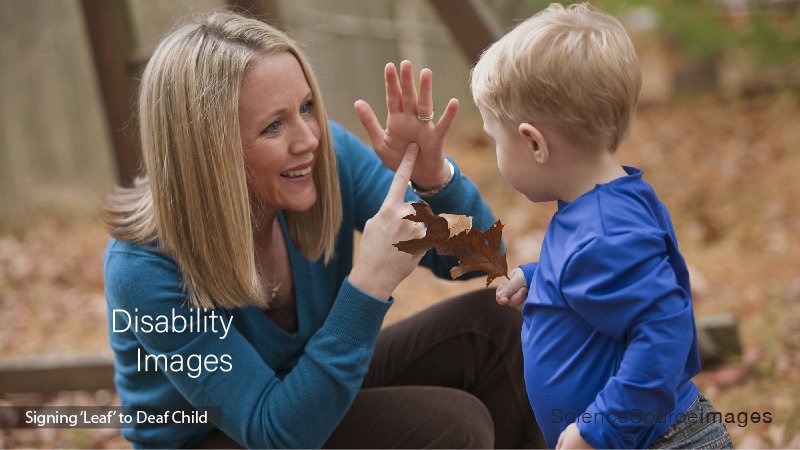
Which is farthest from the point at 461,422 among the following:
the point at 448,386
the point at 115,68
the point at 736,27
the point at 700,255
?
the point at 736,27

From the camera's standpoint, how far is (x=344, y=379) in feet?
6.43

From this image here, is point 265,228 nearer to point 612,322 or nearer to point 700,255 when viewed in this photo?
point 612,322

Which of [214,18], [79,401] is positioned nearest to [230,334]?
[214,18]

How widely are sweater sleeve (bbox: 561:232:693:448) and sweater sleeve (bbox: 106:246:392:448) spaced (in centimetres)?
64

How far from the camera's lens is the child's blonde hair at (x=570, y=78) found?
148 cm

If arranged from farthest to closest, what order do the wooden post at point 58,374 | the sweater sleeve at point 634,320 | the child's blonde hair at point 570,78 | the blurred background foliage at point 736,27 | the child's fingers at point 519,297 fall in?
the blurred background foliage at point 736,27 < the wooden post at point 58,374 < the child's fingers at point 519,297 < the child's blonde hair at point 570,78 < the sweater sleeve at point 634,320

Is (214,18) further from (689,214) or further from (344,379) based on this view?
(689,214)

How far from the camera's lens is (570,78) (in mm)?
1483

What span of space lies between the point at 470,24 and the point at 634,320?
6.21 feet

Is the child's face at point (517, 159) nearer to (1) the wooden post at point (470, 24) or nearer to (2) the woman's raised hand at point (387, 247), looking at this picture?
(2) the woman's raised hand at point (387, 247)

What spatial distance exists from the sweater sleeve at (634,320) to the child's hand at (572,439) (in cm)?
1

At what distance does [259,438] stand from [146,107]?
815mm

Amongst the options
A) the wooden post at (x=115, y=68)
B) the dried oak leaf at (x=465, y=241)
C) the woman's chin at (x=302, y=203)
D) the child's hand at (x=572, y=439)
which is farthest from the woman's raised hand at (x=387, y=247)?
the wooden post at (x=115, y=68)

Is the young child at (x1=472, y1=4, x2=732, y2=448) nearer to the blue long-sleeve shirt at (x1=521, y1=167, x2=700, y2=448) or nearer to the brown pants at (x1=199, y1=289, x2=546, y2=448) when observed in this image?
the blue long-sleeve shirt at (x1=521, y1=167, x2=700, y2=448)
